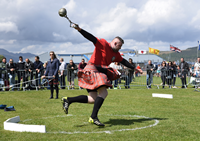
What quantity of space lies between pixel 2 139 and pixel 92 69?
7.04ft

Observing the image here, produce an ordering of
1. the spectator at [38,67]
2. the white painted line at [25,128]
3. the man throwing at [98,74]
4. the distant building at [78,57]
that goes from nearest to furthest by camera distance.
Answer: the white painted line at [25,128], the man throwing at [98,74], the spectator at [38,67], the distant building at [78,57]

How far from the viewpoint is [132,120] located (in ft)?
18.4

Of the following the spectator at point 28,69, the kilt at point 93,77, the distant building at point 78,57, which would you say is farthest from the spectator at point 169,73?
the distant building at point 78,57

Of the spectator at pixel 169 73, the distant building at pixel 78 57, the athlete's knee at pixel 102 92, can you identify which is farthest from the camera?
the distant building at pixel 78 57

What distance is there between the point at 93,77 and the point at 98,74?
0.12 m

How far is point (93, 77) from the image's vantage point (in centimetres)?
504

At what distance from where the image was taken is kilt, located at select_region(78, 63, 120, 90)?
16.2ft

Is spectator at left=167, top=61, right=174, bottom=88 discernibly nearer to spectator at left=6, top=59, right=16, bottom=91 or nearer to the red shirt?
spectator at left=6, top=59, right=16, bottom=91

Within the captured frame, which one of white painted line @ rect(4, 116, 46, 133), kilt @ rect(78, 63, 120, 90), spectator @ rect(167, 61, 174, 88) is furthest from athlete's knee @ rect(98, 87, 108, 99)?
spectator @ rect(167, 61, 174, 88)

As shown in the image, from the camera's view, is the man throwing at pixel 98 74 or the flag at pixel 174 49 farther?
the flag at pixel 174 49

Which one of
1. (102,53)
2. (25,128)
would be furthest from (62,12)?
(25,128)

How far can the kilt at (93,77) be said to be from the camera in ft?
16.2

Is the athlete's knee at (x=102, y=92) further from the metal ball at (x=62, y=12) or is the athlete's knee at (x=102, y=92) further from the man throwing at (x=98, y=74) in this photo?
the metal ball at (x=62, y=12)

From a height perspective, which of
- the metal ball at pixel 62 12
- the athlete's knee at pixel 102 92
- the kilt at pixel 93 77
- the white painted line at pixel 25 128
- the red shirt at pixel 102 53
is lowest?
the white painted line at pixel 25 128
